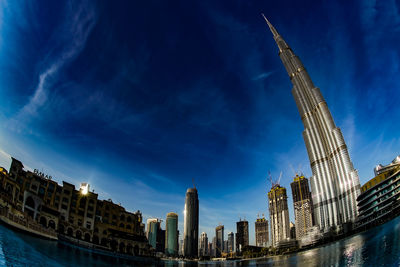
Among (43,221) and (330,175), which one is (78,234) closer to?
(43,221)

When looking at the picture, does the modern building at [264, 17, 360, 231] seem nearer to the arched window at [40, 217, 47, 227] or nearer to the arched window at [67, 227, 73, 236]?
the arched window at [67, 227, 73, 236]

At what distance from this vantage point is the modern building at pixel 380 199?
10732 centimetres

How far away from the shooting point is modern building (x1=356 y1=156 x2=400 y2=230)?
107 m

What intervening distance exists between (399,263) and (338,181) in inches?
6682

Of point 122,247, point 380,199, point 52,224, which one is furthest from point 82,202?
point 380,199

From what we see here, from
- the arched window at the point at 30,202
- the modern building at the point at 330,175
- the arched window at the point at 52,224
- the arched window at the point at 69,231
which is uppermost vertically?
the modern building at the point at 330,175

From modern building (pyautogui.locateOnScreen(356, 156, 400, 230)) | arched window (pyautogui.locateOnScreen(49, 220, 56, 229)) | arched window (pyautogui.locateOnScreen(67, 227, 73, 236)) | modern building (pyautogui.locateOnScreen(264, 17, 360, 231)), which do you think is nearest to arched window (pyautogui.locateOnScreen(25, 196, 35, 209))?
arched window (pyautogui.locateOnScreen(49, 220, 56, 229))

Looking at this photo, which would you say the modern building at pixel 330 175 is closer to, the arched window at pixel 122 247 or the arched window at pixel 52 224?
the arched window at pixel 122 247

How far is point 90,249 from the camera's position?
8650 cm

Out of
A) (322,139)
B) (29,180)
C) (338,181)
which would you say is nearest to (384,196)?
(338,181)

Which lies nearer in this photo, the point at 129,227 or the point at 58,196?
the point at 58,196

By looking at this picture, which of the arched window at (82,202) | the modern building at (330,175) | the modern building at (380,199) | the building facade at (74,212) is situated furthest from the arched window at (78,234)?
the modern building at (330,175)

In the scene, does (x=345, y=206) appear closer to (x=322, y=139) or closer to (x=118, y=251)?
(x=322, y=139)

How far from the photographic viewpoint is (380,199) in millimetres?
120000
